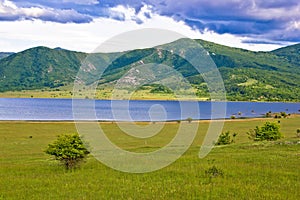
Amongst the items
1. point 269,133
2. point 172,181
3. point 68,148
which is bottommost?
point 269,133

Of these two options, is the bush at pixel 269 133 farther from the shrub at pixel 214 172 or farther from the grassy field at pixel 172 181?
the shrub at pixel 214 172

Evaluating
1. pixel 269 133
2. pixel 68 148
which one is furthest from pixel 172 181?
pixel 269 133

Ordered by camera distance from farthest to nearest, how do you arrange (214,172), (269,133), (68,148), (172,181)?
(269,133) < (68,148) < (214,172) < (172,181)

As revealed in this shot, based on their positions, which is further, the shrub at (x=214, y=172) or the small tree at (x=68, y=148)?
the small tree at (x=68, y=148)

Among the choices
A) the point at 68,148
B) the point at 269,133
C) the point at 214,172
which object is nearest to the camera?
the point at 214,172

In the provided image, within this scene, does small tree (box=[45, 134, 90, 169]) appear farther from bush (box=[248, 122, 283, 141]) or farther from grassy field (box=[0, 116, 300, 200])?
bush (box=[248, 122, 283, 141])

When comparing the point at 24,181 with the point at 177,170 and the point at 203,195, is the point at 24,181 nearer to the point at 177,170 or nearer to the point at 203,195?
the point at 177,170

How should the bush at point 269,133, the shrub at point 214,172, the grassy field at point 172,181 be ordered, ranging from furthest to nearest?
the bush at point 269,133
the shrub at point 214,172
the grassy field at point 172,181

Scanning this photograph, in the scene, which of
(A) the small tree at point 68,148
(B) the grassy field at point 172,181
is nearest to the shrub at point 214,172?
(B) the grassy field at point 172,181

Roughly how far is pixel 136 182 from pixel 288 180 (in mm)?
10130

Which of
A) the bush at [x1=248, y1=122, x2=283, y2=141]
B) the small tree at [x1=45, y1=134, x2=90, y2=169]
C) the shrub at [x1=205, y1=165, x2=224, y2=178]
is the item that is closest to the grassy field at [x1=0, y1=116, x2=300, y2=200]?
the shrub at [x1=205, y1=165, x2=224, y2=178]

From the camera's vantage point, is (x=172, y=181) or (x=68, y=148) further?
(x=68, y=148)

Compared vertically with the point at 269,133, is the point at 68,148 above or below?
above

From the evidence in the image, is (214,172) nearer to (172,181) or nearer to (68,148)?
(172,181)
